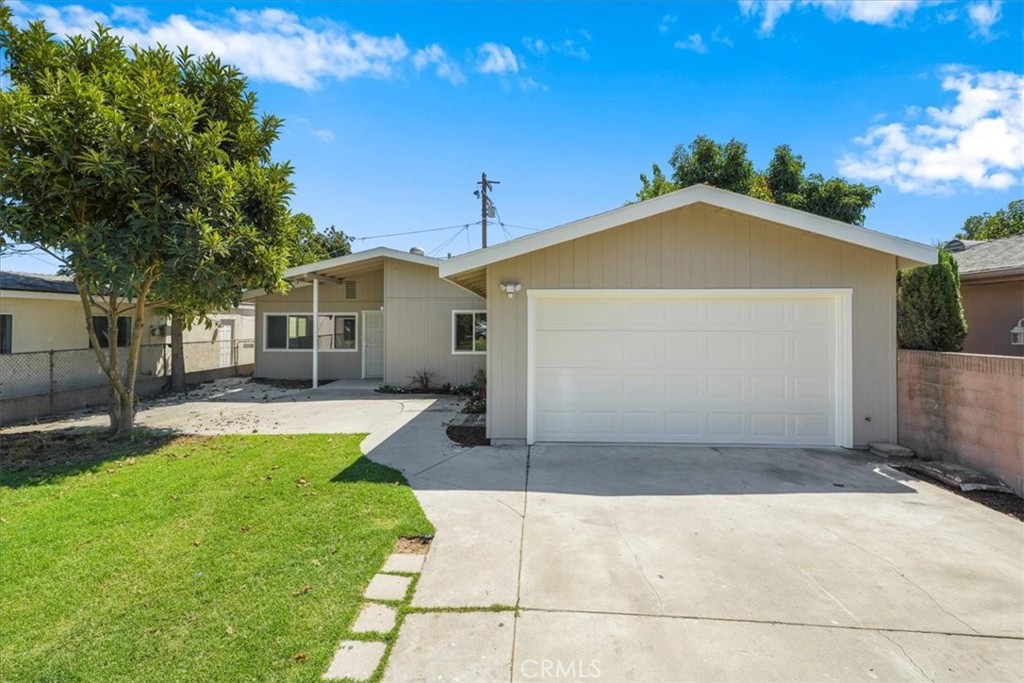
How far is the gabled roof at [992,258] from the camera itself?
750cm

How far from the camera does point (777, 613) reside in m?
2.96

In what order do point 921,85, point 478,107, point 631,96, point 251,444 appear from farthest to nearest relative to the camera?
point 478,107 < point 631,96 < point 921,85 < point 251,444

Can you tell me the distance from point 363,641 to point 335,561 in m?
1.06

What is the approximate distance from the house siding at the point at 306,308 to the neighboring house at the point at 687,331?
906 centimetres

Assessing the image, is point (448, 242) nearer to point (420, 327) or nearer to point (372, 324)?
point (372, 324)

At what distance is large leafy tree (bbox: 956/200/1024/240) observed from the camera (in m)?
25.4

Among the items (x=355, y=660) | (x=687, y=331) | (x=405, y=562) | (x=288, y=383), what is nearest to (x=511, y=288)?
(x=687, y=331)

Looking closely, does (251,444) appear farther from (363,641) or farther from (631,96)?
(631,96)

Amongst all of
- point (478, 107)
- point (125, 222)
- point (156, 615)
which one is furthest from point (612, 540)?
point (478, 107)

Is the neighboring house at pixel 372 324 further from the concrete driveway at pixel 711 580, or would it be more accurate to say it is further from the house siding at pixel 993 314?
the house siding at pixel 993 314

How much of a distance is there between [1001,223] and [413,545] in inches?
1471

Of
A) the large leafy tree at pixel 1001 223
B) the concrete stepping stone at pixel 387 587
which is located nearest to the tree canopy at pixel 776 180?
the large leafy tree at pixel 1001 223

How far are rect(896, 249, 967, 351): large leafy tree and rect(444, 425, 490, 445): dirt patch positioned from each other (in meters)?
6.43

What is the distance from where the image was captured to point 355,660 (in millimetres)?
Answer: 2496
